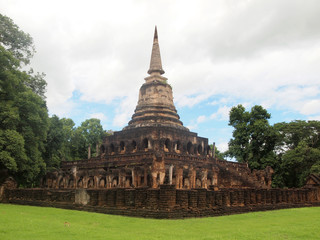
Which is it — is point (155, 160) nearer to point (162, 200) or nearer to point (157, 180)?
point (157, 180)

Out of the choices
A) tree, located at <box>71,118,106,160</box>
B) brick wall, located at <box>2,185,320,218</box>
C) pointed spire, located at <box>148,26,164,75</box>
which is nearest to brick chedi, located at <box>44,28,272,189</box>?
pointed spire, located at <box>148,26,164,75</box>

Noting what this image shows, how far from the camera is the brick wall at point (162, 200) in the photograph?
1453 cm

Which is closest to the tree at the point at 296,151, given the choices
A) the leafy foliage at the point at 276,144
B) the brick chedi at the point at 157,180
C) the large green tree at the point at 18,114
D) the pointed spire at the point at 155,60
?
the leafy foliage at the point at 276,144

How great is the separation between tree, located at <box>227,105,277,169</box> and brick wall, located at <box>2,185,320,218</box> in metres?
14.5

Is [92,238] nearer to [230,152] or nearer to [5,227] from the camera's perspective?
[5,227]

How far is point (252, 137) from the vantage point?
39688 mm

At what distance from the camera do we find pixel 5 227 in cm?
980

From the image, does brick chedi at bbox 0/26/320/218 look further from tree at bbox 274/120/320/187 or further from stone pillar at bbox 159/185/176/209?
tree at bbox 274/120/320/187

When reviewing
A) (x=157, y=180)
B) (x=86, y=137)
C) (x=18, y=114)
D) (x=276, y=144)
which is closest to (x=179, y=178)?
(x=157, y=180)

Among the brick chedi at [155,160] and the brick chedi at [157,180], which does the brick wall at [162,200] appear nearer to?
the brick chedi at [157,180]

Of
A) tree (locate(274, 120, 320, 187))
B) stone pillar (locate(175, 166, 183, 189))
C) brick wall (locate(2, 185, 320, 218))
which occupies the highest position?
tree (locate(274, 120, 320, 187))

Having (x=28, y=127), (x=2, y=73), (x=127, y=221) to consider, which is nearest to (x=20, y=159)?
(x=28, y=127)

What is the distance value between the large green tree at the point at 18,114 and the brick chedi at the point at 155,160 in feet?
14.3

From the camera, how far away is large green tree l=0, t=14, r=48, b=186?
20.9 metres
